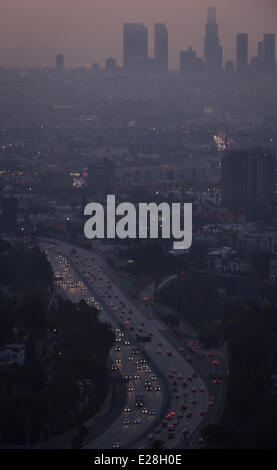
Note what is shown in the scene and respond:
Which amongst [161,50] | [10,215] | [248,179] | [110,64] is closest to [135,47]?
[161,50]

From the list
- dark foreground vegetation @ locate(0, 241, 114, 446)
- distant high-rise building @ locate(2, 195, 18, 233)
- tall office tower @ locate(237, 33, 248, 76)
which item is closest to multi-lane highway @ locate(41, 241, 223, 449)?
dark foreground vegetation @ locate(0, 241, 114, 446)

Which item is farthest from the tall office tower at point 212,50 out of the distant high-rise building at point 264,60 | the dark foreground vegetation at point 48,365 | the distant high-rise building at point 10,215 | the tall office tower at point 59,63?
the dark foreground vegetation at point 48,365

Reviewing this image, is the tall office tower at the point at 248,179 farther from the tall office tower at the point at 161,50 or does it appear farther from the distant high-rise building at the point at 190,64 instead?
the distant high-rise building at the point at 190,64

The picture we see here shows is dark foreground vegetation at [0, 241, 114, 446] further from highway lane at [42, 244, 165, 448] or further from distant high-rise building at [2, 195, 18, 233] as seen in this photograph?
distant high-rise building at [2, 195, 18, 233]

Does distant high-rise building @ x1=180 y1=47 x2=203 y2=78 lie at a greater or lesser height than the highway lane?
greater

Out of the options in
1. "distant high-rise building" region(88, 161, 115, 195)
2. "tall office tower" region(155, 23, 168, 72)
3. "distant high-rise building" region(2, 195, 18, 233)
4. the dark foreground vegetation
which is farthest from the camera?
"tall office tower" region(155, 23, 168, 72)

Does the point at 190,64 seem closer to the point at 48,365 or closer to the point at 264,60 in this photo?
the point at 264,60
